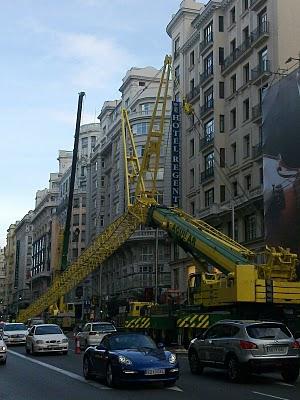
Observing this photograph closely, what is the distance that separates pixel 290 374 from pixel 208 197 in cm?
3969

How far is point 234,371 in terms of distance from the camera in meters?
15.7

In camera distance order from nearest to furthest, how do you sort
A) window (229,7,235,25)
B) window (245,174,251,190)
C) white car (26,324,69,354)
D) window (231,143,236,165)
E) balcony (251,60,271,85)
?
white car (26,324,69,354), balcony (251,60,271,85), window (245,174,251,190), window (231,143,236,165), window (229,7,235,25)

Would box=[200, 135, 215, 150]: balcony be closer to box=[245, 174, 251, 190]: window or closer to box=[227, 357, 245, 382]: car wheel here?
box=[245, 174, 251, 190]: window

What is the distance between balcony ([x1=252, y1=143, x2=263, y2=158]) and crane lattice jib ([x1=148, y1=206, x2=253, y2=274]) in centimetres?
1252

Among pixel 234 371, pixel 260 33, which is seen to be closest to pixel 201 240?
pixel 234 371

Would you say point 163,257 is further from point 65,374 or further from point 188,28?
point 65,374

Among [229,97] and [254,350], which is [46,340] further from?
[229,97]

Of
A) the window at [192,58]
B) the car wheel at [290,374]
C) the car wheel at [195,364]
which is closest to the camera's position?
the car wheel at [290,374]

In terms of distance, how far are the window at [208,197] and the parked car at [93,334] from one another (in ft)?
81.7

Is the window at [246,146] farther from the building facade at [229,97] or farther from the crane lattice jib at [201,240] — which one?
the crane lattice jib at [201,240]

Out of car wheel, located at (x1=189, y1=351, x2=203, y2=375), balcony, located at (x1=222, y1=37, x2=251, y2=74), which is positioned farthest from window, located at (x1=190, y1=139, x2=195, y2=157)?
car wheel, located at (x1=189, y1=351, x2=203, y2=375)

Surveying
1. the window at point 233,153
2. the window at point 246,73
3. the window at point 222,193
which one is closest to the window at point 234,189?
the window at point 222,193

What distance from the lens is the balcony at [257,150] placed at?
46.9 meters

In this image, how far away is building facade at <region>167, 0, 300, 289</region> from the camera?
154 ft
